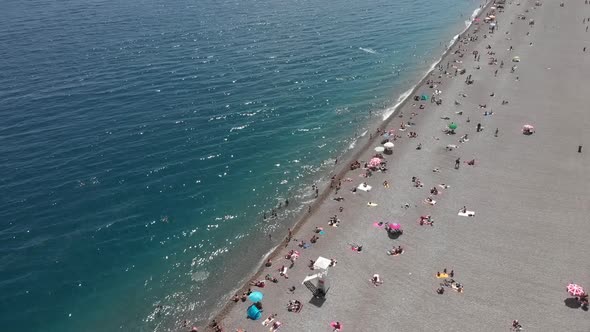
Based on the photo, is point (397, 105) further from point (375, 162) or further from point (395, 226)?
point (395, 226)

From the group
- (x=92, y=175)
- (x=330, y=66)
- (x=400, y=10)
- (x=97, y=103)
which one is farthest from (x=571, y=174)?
(x=400, y=10)

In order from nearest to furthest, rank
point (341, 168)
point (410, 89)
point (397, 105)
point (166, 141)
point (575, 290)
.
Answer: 1. point (575, 290)
2. point (341, 168)
3. point (166, 141)
4. point (397, 105)
5. point (410, 89)

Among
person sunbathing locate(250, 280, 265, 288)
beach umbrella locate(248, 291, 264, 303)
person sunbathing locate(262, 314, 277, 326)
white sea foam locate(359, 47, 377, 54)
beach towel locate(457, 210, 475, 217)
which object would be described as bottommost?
person sunbathing locate(262, 314, 277, 326)

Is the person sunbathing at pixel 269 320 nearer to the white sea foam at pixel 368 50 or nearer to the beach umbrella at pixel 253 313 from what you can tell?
the beach umbrella at pixel 253 313

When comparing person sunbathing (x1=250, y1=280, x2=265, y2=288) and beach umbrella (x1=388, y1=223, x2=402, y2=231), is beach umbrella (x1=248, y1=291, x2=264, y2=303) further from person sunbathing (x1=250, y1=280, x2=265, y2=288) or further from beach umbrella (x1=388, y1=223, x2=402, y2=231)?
beach umbrella (x1=388, y1=223, x2=402, y2=231)

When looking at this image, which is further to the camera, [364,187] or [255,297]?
[364,187]

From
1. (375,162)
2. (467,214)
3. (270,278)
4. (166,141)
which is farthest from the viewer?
(166,141)

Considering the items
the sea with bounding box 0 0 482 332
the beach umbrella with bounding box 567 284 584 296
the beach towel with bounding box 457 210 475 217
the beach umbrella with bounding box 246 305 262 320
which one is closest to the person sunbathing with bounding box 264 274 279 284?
the sea with bounding box 0 0 482 332

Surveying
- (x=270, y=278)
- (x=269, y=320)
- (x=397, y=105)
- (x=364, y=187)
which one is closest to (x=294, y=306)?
(x=269, y=320)
